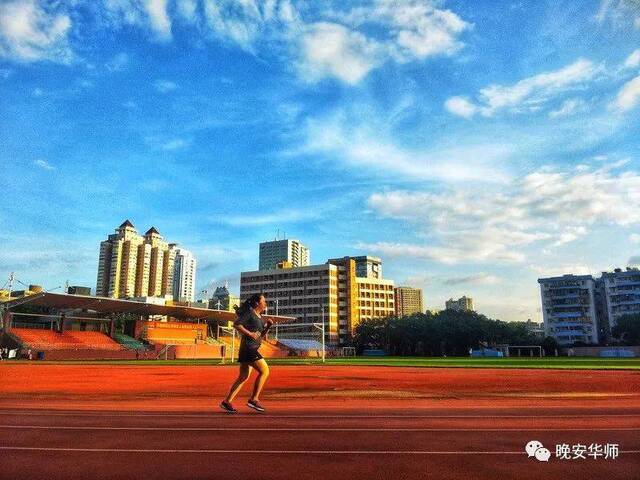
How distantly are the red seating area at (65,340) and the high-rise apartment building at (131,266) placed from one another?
332ft

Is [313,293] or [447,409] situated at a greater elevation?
[313,293]

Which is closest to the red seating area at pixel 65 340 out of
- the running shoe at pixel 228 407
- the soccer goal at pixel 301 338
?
the soccer goal at pixel 301 338

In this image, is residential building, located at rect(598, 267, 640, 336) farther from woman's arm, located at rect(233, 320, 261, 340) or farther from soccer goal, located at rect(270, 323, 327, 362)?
woman's arm, located at rect(233, 320, 261, 340)

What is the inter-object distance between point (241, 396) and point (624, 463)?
8.74 m

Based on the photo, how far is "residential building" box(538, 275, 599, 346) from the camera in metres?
131

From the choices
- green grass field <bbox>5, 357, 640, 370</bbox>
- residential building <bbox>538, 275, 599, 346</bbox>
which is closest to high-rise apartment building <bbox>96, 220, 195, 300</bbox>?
residential building <bbox>538, 275, 599, 346</bbox>

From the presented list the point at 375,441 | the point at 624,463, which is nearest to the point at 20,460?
the point at 375,441

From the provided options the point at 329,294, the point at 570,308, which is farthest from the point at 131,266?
the point at 570,308

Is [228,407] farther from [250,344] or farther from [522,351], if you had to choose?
[522,351]

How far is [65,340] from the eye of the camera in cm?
6444

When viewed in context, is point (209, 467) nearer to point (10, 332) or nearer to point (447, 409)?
point (447, 409)

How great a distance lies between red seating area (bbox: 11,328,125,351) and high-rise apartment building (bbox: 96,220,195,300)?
101 meters

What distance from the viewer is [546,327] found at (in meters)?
135

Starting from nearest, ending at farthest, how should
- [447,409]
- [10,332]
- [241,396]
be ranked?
[447,409] < [241,396] < [10,332]
